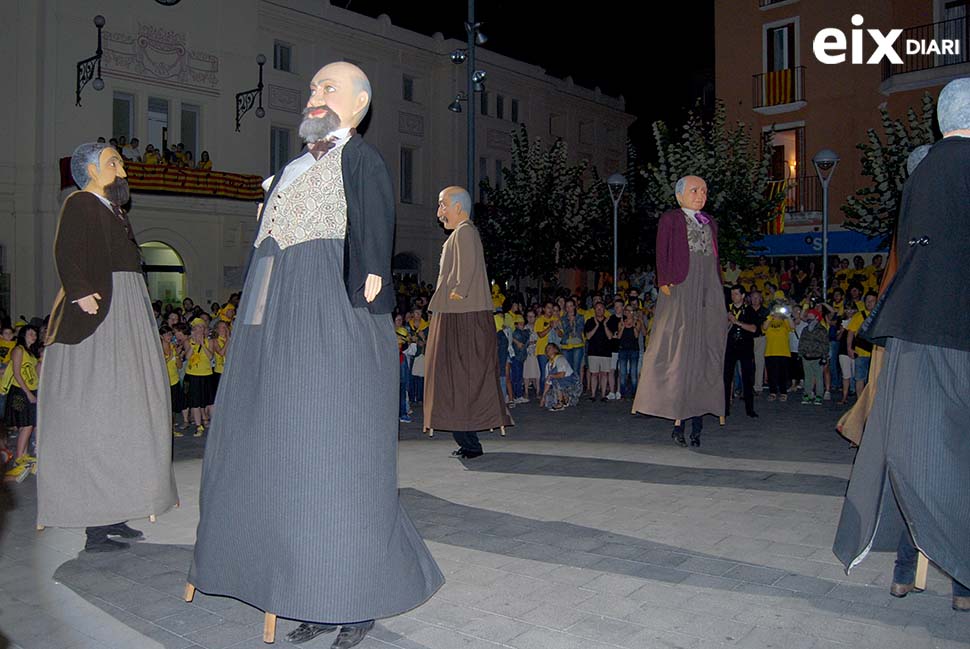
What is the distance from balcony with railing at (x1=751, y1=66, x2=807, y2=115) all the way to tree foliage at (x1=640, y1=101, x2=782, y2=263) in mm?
1792

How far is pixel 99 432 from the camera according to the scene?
5113 millimetres

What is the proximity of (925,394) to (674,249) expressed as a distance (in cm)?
448

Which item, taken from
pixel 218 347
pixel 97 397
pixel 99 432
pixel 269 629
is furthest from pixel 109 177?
pixel 218 347

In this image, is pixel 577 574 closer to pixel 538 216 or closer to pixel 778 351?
pixel 778 351

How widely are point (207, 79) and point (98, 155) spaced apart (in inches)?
797

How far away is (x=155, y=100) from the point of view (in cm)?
2344

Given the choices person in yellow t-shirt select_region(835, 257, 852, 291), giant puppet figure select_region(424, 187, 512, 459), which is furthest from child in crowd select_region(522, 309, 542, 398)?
person in yellow t-shirt select_region(835, 257, 852, 291)

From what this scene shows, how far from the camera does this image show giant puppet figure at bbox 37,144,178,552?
5.09m

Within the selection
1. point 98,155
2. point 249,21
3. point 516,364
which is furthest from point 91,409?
point 249,21

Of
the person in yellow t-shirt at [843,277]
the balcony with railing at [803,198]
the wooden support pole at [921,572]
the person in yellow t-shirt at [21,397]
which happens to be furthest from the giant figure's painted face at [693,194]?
the balcony with railing at [803,198]

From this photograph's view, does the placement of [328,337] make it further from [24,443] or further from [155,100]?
[155,100]

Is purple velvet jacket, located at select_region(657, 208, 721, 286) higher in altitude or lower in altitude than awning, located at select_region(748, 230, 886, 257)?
lower

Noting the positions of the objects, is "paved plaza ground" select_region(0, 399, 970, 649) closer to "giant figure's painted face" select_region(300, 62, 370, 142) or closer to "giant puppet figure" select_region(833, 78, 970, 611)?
"giant puppet figure" select_region(833, 78, 970, 611)

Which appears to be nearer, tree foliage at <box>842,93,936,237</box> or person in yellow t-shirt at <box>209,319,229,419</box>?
person in yellow t-shirt at <box>209,319,229,419</box>
